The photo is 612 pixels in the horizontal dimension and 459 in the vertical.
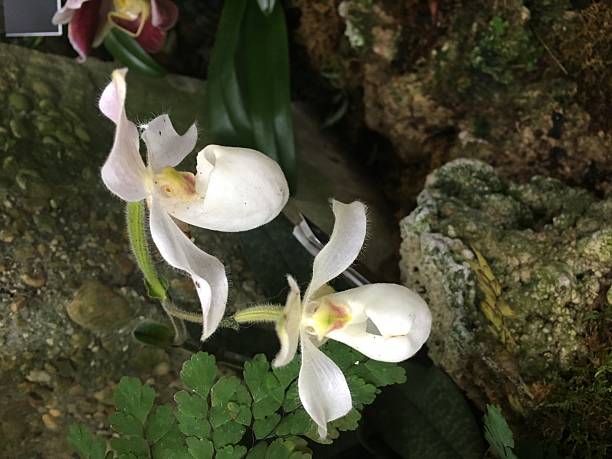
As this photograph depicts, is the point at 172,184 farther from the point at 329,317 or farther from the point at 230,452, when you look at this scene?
the point at 230,452

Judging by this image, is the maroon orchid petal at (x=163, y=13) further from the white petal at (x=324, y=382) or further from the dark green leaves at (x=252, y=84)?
the white petal at (x=324, y=382)

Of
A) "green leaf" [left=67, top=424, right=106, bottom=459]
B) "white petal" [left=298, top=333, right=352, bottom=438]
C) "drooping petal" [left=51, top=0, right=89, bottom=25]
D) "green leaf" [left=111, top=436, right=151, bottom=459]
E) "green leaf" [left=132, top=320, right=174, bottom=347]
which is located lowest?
"green leaf" [left=67, top=424, right=106, bottom=459]

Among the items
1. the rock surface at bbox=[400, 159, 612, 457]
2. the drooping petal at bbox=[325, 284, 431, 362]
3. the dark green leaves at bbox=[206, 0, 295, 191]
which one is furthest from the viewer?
the dark green leaves at bbox=[206, 0, 295, 191]

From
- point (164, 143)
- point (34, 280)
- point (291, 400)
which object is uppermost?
point (164, 143)

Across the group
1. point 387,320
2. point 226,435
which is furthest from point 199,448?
point 387,320

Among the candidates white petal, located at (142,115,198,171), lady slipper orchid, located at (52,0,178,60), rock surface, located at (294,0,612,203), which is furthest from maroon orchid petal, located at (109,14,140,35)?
white petal, located at (142,115,198,171)

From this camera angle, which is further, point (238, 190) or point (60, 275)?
point (60, 275)

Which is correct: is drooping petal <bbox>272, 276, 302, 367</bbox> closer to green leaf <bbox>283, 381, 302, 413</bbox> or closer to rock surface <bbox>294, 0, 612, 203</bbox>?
green leaf <bbox>283, 381, 302, 413</bbox>

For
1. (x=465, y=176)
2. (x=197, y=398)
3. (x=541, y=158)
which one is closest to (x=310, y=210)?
(x=465, y=176)
